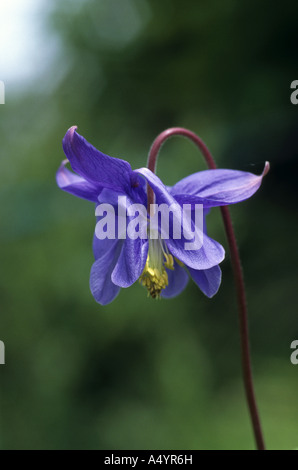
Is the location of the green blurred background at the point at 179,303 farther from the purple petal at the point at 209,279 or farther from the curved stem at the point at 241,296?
the purple petal at the point at 209,279

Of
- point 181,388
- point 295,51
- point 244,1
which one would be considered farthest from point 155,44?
point 181,388

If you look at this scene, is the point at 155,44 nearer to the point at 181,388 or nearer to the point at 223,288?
the point at 223,288

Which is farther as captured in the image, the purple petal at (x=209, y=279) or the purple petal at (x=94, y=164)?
the purple petal at (x=209, y=279)

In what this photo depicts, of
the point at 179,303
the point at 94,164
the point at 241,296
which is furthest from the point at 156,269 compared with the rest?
the point at 179,303

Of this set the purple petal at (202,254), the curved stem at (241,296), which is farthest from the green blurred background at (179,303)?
the purple petal at (202,254)

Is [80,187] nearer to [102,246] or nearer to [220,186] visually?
[102,246]

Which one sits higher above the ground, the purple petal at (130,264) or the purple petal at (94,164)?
the purple petal at (94,164)

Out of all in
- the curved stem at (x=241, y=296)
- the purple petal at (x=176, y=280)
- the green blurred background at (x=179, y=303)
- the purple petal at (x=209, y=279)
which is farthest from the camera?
the green blurred background at (x=179, y=303)
